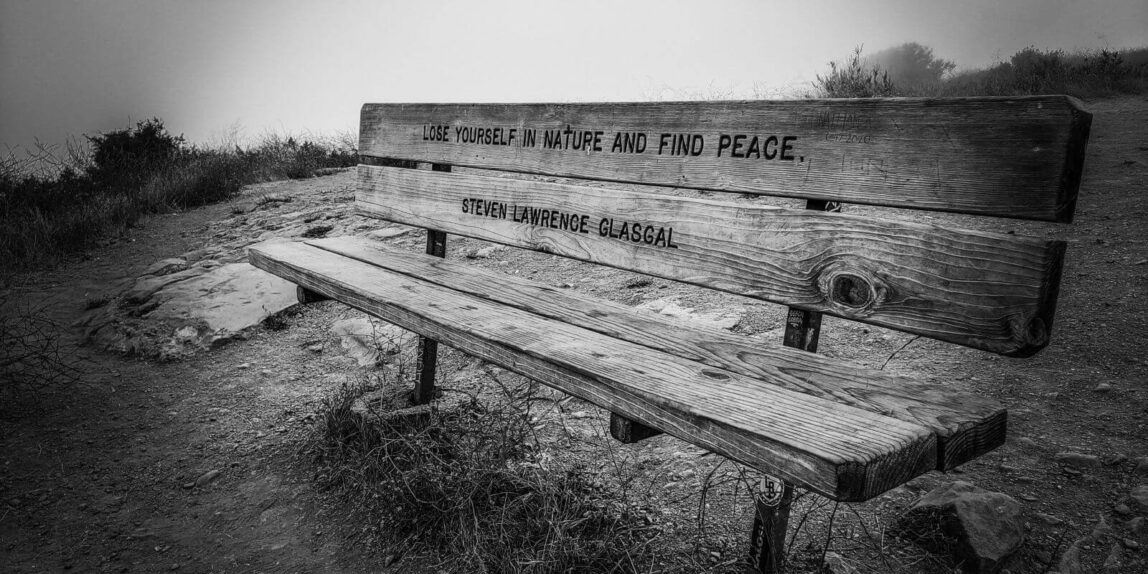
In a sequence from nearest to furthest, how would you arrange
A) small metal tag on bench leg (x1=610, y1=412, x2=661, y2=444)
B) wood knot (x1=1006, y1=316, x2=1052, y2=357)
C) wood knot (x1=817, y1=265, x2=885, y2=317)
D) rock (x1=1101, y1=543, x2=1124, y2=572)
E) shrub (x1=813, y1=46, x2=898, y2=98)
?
→ wood knot (x1=1006, y1=316, x2=1052, y2=357) → small metal tag on bench leg (x1=610, y1=412, x2=661, y2=444) → wood knot (x1=817, y1=265, x2=885, y2=317) → rock (x1=1101, y1=543, x2=1124, y2=572) → shrub (x1=813, y1=46, x2=898, y2=98)

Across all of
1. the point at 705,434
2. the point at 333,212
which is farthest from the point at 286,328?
the point at 705,434

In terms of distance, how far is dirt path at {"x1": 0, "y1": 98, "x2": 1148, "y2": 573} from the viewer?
7.54 ft

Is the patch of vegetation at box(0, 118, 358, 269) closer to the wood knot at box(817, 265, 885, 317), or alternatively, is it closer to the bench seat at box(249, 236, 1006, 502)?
the bench seat at box(249, 236, 1006, 502)

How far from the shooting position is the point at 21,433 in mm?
3262

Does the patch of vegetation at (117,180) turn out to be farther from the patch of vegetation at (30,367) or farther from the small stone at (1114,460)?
the small stone at (1114,460)

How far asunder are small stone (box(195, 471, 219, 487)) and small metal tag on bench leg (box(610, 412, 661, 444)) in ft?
6.96

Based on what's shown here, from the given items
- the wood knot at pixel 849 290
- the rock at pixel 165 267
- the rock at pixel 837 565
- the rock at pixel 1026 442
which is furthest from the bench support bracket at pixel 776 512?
the rock at pixel 165 267

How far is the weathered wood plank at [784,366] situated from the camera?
→ 1.38 metres

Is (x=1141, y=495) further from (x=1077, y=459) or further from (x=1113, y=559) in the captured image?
(x=1113, y=559)

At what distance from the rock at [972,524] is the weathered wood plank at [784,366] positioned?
2.18 ft

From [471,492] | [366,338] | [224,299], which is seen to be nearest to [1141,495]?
[471,492]

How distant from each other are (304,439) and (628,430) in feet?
6.64

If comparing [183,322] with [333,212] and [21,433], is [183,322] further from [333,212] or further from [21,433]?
[333,212]

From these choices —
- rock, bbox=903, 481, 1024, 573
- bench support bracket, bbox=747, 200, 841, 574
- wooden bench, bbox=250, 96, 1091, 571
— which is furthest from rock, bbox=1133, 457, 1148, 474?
bench support bracket, bbox=747, 200, 841, 574
